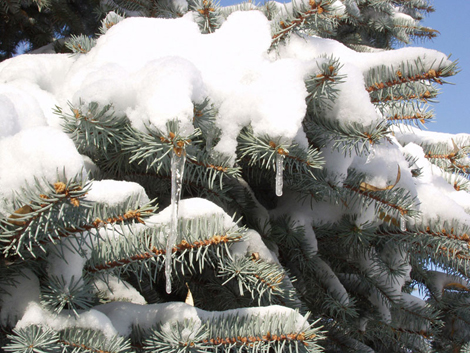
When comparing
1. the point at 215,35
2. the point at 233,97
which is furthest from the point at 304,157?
the point at 215,35

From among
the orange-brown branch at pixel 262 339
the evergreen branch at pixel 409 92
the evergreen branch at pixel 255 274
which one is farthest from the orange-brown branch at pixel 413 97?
the orange-brown branch at pixel 262 339

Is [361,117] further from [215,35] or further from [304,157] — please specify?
[215,35]

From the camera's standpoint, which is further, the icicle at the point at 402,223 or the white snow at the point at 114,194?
the icicle at the point at 402,223

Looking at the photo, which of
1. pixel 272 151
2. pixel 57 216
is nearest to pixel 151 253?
pixel 57 216

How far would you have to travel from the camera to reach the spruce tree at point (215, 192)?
0.72 m

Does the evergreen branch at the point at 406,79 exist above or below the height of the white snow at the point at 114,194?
above

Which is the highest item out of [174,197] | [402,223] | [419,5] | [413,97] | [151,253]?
[419,5]

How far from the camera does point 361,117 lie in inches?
41.8

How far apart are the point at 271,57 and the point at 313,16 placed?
177 mm

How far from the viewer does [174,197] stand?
2.67ft

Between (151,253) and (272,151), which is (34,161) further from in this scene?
(272,151)

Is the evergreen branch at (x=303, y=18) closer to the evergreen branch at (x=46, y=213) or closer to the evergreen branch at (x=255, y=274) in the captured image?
the evergreen branch at (x=255, y=274)

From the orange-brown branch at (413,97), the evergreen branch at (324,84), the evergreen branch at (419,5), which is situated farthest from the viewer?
the evergreen branch at (419,5)

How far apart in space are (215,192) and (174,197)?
0.36m
